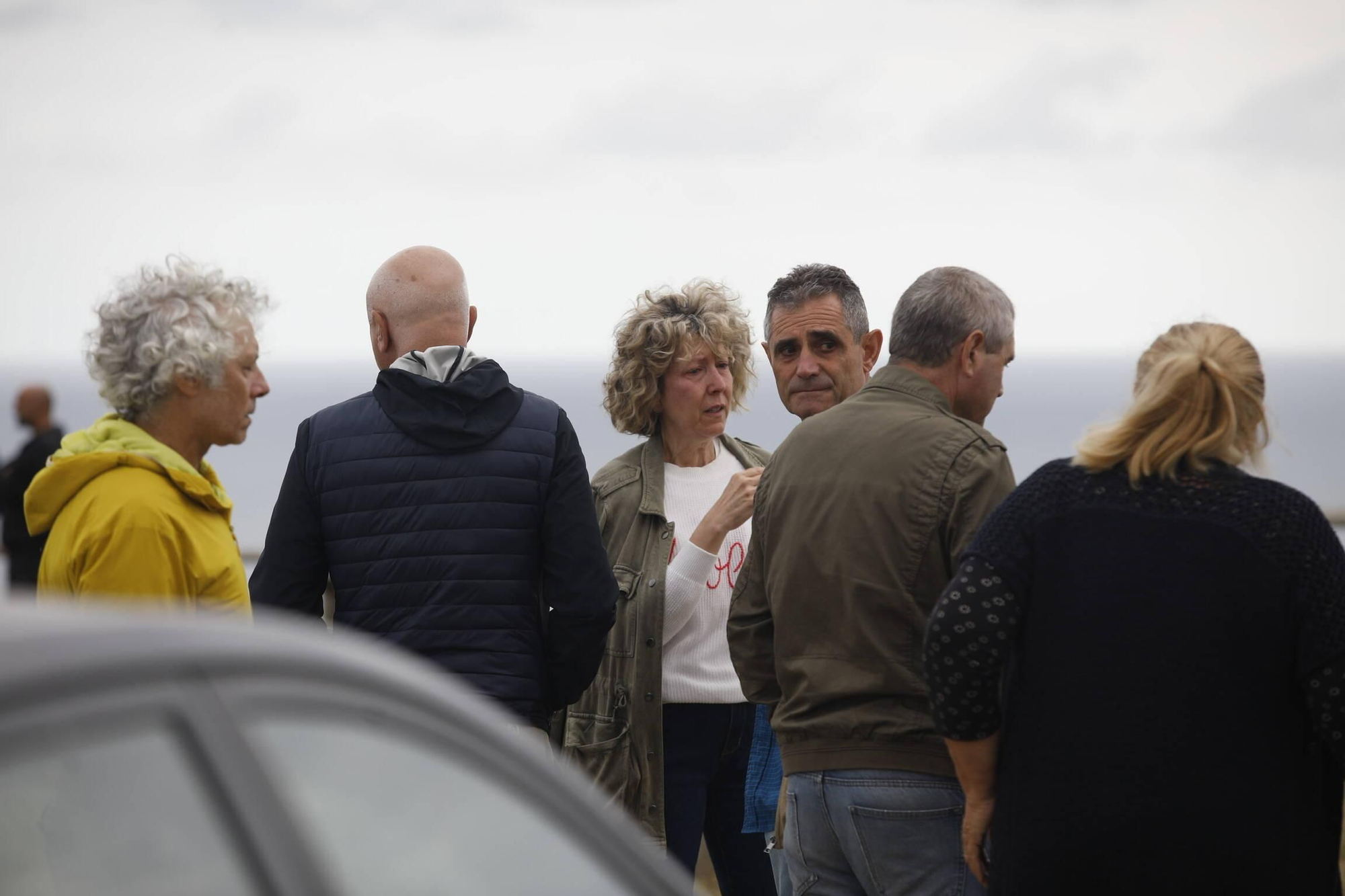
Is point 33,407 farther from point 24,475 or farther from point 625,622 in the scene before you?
point 625,622

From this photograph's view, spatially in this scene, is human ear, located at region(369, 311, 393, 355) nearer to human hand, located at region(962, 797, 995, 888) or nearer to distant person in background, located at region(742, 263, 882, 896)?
distant person in background, located at region(742, 263, 882, 896)

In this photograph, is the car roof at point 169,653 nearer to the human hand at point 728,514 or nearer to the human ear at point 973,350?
the human ear at point 973,350

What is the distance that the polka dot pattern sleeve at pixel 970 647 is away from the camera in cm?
225

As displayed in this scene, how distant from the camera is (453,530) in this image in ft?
9.06

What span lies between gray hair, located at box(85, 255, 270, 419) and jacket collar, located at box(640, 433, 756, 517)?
126 centimetres

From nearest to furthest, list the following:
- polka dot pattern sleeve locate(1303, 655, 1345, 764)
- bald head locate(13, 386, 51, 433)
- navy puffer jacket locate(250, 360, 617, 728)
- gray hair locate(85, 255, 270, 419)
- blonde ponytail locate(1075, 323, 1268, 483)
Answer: polka dot pattern sleeve locate(1303, 655, 1345, 764) < blonde ponytail locate(1075, 323, 1268, 483) < gray hair locate(85, 255, 270, 419) < navy puffer jacket locate(250, 360, 617, 728) < bald head locate(13, 386, 51, 433)

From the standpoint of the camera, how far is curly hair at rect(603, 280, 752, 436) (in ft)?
12.2

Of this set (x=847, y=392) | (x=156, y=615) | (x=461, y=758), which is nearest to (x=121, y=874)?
(x=156, y=615)

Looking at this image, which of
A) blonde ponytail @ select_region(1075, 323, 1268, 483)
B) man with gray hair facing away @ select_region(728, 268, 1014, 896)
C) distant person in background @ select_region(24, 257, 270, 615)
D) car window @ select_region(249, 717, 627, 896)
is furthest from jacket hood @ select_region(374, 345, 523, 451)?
car window @ select_region(249, 717, 627, 896)

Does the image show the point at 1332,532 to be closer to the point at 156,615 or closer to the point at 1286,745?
the point at 1286,745

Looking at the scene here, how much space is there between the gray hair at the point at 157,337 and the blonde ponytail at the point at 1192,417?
5.09 feet

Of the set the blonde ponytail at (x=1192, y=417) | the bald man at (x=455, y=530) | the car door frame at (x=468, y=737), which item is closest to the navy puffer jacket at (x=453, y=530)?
the bald man at (x=455, y=530)

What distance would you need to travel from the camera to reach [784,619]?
109 inches

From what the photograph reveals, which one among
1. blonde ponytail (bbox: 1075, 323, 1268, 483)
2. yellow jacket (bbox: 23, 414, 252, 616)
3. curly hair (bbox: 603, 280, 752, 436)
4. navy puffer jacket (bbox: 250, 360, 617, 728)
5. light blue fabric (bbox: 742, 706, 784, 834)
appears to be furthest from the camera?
curly hair (bbox: 603, 280, 752, 436)
